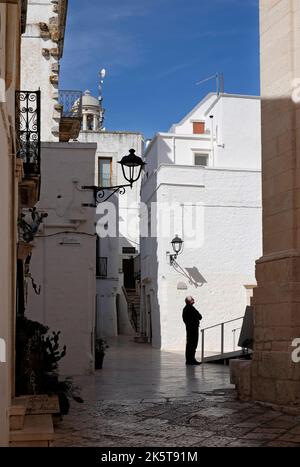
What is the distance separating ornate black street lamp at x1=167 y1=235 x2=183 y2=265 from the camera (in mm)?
22844

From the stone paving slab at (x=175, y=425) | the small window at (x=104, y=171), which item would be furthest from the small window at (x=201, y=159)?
the stone paving slab at (x=175, y=425)

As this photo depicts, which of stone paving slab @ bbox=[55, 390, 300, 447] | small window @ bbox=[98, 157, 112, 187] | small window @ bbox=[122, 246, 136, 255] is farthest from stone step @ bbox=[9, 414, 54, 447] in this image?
small window @ bbox=[122, 246, 136, 255]

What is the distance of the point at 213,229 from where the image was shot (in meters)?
24.3

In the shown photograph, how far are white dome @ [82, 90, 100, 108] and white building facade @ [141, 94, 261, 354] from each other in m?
17.5

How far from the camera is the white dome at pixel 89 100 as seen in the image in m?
42.2

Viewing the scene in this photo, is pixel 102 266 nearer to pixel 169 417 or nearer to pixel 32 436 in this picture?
pixel 169 417

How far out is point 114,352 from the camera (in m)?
22.1

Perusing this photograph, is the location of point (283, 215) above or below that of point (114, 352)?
above

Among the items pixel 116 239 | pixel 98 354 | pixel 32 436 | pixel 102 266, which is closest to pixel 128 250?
pixel 116 239

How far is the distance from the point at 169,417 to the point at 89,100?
3538cm

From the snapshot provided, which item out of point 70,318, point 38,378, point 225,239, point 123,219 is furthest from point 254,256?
point 38,378

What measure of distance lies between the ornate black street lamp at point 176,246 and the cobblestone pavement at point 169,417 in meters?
9.51

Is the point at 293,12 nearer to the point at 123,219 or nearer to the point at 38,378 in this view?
the point at 38,378

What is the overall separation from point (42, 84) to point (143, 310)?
41.6 ft
